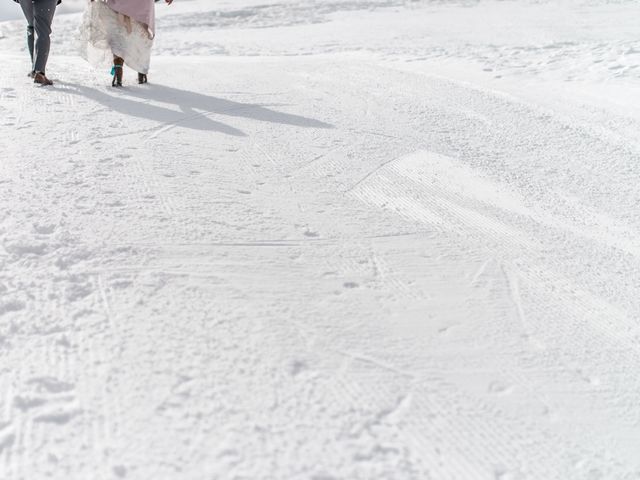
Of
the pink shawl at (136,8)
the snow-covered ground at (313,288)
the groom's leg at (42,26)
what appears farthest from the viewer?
the pink shawl at (136,8)

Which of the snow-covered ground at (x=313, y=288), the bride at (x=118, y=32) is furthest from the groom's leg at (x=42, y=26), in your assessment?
the bride at (x=118, y=32)

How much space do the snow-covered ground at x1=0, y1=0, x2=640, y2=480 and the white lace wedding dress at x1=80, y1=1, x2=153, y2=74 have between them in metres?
0.30

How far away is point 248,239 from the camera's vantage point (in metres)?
3.01

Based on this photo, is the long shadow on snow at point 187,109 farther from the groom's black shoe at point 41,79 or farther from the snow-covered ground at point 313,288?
the groom's black shoe at point 41,79

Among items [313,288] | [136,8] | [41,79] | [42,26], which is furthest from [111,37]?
[313,288]

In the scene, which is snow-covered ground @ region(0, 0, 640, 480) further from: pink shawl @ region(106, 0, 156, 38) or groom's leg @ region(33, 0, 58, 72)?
pink shawl @ region(106, 0, 156, 38)

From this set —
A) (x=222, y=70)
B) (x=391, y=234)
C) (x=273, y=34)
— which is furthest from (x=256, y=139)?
(x=273, y=34)

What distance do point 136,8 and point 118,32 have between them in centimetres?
26

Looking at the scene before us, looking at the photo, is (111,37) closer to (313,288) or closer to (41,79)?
(41,79)

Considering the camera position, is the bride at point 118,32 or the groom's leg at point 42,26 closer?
the groom's leg at point 42,26

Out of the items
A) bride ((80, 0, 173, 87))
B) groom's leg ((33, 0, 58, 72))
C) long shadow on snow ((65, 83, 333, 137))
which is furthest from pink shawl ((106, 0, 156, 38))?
long shadow on snow ((65, 83, 333, 137))

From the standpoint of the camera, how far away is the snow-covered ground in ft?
6.17

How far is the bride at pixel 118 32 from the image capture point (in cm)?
580

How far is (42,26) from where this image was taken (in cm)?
567
